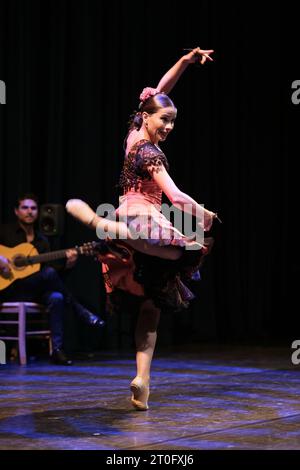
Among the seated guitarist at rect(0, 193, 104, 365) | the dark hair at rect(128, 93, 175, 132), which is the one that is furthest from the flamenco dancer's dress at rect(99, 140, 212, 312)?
the seated guitarist at rect(0, 193, 104, 365)

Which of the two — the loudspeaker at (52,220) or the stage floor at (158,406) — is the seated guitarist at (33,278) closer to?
the stage floor at (158,406)

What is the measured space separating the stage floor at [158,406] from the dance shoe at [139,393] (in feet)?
0.12

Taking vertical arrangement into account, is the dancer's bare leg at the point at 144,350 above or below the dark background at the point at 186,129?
below

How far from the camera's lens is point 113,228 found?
9.27 ft

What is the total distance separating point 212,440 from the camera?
2.36 meters

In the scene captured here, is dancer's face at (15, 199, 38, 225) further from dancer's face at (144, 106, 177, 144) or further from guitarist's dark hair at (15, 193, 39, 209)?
dancer's face at (144, 106, 177, 144)

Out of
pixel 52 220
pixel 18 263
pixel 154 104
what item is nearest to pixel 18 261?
pixel 18 263

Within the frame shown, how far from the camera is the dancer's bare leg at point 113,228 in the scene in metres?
2.81

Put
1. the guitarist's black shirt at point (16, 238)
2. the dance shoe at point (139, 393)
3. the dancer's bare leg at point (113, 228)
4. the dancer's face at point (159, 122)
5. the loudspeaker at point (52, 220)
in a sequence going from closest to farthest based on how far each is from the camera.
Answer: the dancer's bare leg at point (113, 228) < the dance shoe at point (139, 393) < the dancer's face at point (159, 122) < the loudspeaker at point (52, 220) < the guitarist's black shirt at point (16, 238)

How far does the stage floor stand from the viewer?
7.74 feet

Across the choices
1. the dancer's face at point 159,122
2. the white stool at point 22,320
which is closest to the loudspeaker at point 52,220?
the white stool at point 22,320

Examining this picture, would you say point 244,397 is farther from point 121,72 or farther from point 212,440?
point 121,72

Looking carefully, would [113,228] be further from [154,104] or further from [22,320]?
[22,320]
